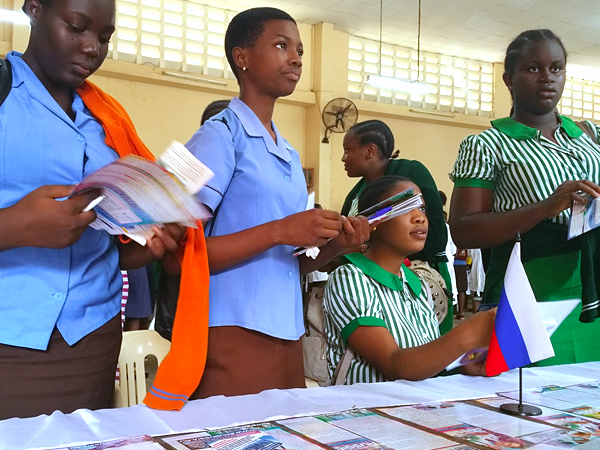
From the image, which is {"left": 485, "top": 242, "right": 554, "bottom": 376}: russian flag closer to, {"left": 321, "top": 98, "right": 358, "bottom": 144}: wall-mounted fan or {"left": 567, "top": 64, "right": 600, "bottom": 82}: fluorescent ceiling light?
{"left": 321, "top": 98, "right": 358, "bottom": 144}: wall-mounted fan

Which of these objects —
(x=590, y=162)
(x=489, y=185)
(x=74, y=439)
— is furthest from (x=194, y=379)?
(x=590, y=162)

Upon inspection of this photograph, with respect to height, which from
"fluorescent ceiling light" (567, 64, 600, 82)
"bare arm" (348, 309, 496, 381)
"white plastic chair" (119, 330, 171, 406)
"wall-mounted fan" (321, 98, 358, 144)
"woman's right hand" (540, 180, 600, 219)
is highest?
"fluorescent ceiling light" (567, 64, 600, 82)

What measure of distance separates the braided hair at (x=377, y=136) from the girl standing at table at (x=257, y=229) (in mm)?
1673

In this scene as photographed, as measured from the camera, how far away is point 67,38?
1191 mm

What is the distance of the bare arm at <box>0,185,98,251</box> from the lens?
103 centimetres

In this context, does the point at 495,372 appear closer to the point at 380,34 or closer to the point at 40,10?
the point at 40,10

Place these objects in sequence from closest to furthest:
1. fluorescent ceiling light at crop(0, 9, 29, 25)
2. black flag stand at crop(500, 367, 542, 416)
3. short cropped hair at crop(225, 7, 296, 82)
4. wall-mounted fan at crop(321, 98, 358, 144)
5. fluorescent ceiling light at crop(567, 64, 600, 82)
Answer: black flag stand at crop(500, 367, 542, 416), short cropped hair at crop(225, 7, 296, 82), fluorescent ceiling light at crop(0, 9, 29, 25), wall-mounted fan at crop(321, 98, 358, 144), fluorescent ceiling light at crop(567, 64, 600, 82)

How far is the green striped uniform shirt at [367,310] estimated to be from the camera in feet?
5.48

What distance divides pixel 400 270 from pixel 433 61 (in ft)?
29.7

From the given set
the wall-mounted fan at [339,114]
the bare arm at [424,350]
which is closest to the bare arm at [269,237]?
the bare arm at [424,350]

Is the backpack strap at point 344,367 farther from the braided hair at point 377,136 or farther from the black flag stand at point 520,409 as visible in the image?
the braided hair at point 377,136

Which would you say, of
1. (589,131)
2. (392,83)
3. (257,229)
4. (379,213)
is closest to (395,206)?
(379,213)

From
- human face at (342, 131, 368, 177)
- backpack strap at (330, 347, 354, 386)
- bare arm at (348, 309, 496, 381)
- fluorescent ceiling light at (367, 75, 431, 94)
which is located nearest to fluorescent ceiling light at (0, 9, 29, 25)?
fluorescent ceiling light at (367, 75, 431, 94)

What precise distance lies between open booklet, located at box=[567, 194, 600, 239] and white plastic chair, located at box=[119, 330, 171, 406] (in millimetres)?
1294
